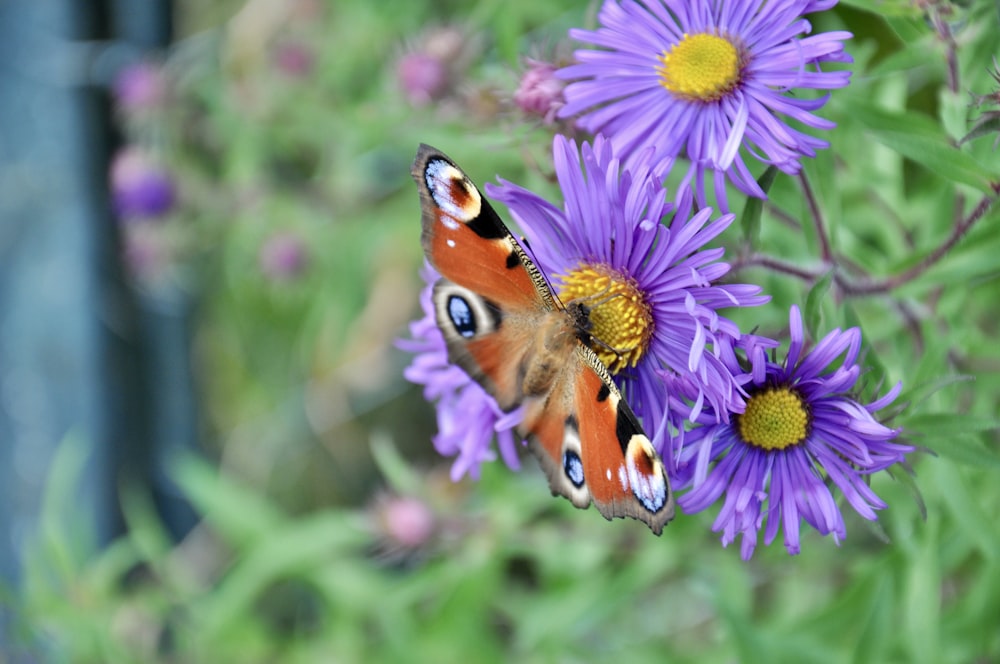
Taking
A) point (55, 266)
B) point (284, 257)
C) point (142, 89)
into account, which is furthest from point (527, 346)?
point (55, 266)

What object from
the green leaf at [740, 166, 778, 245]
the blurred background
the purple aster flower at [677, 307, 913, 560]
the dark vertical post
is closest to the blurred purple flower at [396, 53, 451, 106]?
the blurred background

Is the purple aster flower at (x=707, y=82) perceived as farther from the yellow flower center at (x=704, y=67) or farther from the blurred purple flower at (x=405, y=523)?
the blurred purple flower at (x=405, y=523)

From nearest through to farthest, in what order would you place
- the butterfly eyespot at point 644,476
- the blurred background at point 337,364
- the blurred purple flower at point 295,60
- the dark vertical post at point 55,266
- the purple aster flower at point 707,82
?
the butterfly eyespot at point 644,476 → the purple aster flower at point 707,82 → the blurred background at point 337,364 → the blurred purple flower at point 295,60 → the dark vertical post at point 55,266

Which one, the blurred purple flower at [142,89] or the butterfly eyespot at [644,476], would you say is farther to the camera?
the blurred purple flower at [142,89]

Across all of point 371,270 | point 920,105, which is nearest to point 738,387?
point 920,105

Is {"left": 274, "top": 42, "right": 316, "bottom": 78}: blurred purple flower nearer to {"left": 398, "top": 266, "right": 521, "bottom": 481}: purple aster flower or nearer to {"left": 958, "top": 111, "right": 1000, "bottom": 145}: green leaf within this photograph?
{"left": 398, "top": 266, "right": 521, "bottom": 481}: purple aster flower

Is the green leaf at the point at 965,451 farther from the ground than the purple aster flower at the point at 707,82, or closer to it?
closer to it

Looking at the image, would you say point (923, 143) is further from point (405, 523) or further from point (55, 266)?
point (55, 266)

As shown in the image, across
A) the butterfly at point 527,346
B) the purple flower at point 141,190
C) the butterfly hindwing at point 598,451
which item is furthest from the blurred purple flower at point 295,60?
the butterfly hindwing at point 598,451
